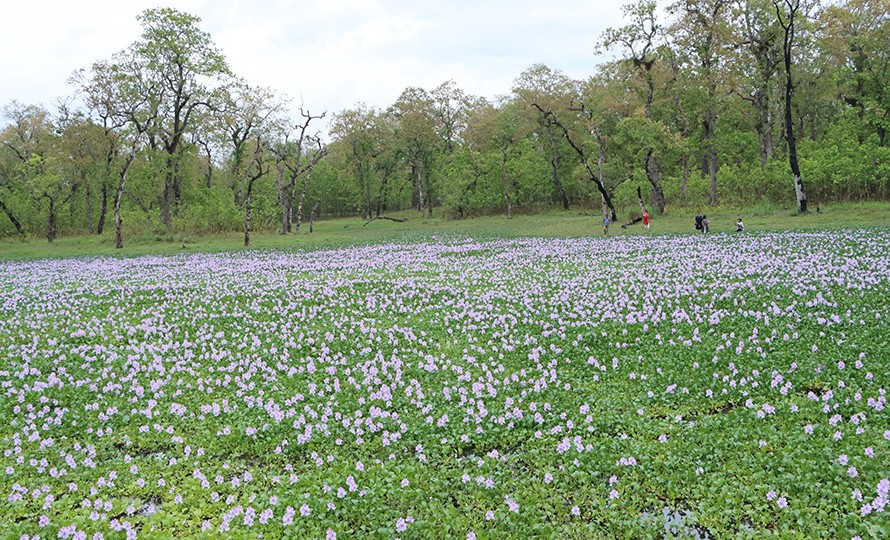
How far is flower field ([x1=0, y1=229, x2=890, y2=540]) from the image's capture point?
4.79 metres

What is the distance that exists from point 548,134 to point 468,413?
57275 mm

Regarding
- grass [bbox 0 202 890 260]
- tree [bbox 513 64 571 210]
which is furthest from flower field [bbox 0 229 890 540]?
tree [bbox 513 64 571 210]

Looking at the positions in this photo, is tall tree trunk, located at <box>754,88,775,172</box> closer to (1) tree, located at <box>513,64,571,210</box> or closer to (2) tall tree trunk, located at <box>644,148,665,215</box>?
(2) tall tree trunk, located at <box>644,148,665,215</box>

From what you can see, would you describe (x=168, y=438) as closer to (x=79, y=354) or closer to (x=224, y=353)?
(x=224, y=353)

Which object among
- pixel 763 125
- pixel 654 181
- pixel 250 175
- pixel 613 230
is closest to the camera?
pixel 613 230

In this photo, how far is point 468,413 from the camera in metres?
6.77

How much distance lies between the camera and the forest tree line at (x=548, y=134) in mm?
38344

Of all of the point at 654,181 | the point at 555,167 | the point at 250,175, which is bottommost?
the point at 654,181

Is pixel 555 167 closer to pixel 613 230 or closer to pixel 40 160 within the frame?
pixel 613 230

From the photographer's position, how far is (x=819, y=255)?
16.0m

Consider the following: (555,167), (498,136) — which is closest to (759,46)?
(555,167)

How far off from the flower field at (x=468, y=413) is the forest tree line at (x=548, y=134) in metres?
26.1

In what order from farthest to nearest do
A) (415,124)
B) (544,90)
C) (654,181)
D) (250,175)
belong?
(415,124) → (544,90) → (250,175) → (654,181)

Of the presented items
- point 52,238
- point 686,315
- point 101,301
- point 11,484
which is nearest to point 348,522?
point 11,484
